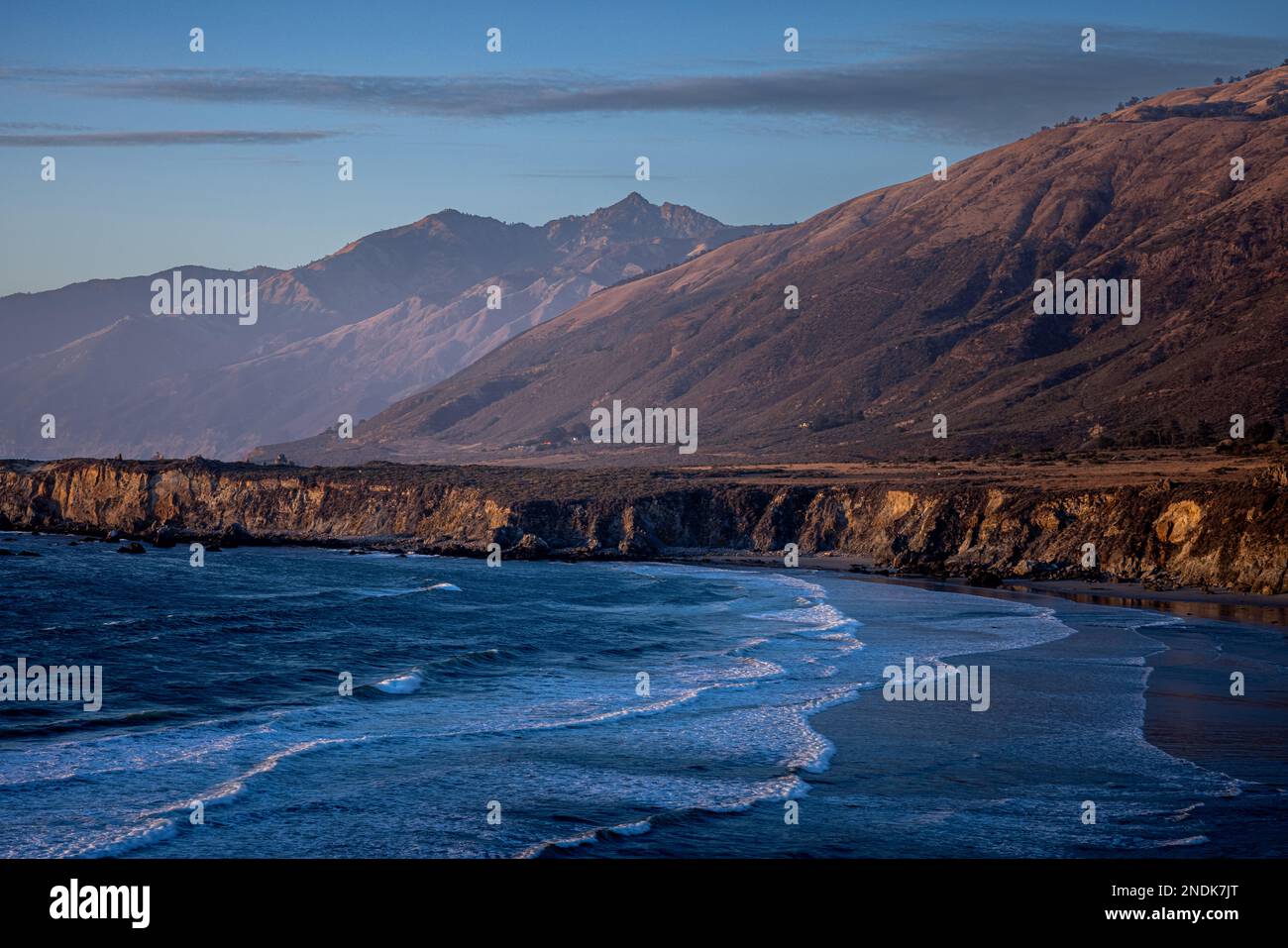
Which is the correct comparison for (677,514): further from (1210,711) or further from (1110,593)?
(1210,711)

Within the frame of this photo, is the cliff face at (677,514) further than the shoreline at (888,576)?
Yes

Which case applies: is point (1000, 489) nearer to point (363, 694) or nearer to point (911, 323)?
point (363, 694)

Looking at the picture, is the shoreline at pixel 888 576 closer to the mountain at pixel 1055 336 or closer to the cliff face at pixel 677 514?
the cliff face at pixel 677 514

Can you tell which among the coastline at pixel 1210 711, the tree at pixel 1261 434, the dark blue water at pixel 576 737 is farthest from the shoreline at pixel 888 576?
the tree at pixel 1261 434

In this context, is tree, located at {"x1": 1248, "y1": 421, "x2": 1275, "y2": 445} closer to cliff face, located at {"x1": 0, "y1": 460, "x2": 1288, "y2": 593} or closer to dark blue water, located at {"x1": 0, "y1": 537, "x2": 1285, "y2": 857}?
cliff face, located at {"x1": 0, "y1": 460, "x2": 1288, "y2": 593}

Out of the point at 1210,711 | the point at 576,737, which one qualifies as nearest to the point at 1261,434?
the point at 1210,711

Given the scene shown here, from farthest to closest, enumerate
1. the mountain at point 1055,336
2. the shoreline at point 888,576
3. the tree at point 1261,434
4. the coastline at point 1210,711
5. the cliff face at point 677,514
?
the mountain at point 1055,336
the tree at point 1261,434
the cliff face at point 677,514
the shoreline at point 888,576
the coastline at point 1210,711

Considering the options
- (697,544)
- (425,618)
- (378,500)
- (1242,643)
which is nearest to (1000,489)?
(697,544)
